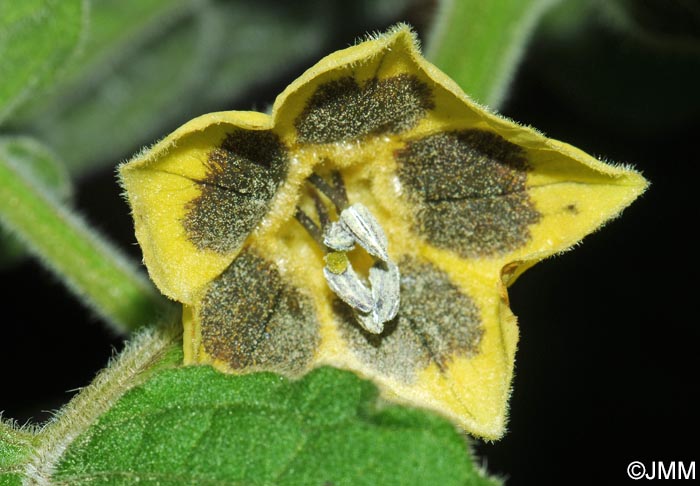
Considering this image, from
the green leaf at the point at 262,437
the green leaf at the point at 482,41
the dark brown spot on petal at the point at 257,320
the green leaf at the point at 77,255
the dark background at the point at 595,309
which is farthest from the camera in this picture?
the dark background at the point at 595,309

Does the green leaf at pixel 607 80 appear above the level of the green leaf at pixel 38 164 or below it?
below

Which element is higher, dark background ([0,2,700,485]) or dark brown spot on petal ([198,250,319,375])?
dark brown spot on petal ([198,250,319,375])

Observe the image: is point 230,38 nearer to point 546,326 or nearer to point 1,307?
point 1,307

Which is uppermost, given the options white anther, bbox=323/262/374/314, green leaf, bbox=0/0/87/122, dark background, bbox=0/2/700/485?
green leaf, bbox=0/0/87/122

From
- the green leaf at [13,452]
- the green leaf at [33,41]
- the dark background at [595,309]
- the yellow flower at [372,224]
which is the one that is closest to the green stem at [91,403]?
the green leaf at [13,452]

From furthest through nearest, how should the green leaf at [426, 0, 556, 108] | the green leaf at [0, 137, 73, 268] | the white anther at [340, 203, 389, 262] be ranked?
the green leaf at [0, 137, 73, 268]
the green leaf at [426, 0, 556, 108]
the white anther at [340, 203, 389, 262]

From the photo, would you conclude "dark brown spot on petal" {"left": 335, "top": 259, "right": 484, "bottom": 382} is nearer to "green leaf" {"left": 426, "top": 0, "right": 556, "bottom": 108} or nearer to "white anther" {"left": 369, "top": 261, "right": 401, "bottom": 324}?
"white anther" {"left": 369, "top": 261, "right": 401, "bottom": 324}

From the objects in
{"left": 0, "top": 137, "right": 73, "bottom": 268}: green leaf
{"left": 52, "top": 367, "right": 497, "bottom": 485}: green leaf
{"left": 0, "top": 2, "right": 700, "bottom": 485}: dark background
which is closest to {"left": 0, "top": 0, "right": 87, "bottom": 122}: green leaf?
{"left": 0, "top": 137, "right": 73, "bottom": 268}: green leaf

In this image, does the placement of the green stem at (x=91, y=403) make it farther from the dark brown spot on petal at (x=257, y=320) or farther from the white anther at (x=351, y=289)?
the white anther at (x=351, y=289)
